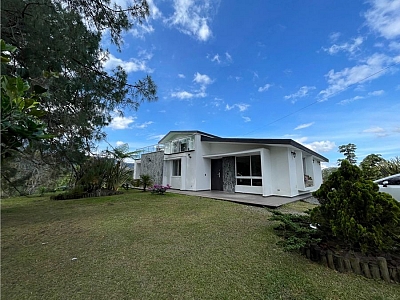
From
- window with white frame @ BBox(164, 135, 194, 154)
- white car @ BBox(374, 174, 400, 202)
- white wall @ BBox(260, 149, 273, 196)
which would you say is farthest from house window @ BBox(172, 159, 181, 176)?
white car @ BBox(374, 174, 400, 202)

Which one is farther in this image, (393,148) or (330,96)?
(393,148)

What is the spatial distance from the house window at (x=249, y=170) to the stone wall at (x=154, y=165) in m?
7.34

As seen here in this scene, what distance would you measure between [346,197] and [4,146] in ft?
13.9

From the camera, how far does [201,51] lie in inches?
458

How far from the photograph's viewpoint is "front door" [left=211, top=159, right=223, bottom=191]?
1353 cm

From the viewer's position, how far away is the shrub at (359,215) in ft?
8.84

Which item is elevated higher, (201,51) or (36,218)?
(201,51)

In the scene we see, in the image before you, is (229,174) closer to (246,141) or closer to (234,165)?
(234,165)

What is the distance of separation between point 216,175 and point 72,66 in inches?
443

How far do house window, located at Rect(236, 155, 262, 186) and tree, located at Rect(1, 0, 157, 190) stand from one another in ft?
25.3

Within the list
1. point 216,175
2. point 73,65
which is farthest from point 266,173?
point 73,65

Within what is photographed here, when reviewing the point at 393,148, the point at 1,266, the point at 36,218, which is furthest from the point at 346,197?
the point at 393,148

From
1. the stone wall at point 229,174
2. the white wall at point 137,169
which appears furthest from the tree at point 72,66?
the white wall at point 137,169

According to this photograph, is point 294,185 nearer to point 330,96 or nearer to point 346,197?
point 330,96
